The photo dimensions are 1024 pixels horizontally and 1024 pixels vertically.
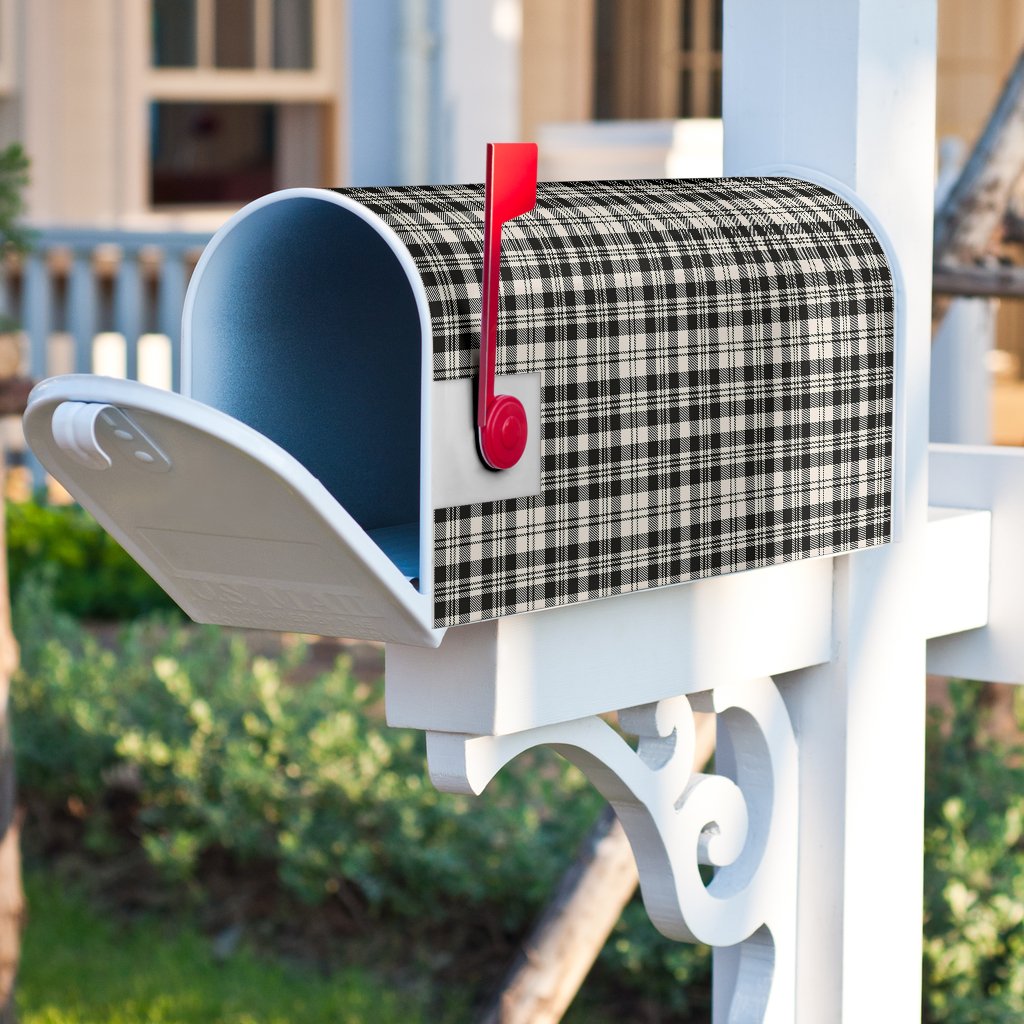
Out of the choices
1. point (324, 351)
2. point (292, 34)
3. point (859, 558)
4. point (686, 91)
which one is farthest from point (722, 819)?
point (686, 91)

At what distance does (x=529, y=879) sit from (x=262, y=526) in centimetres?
257

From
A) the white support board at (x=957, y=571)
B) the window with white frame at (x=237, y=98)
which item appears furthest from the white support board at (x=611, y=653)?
the window with white frame at (x=237, y=98)

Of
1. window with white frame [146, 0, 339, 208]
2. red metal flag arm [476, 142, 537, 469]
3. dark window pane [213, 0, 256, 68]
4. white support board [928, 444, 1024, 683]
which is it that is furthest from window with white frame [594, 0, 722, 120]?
red metal flag arm [476, 142, 537, 469]

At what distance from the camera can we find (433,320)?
3.18 feet

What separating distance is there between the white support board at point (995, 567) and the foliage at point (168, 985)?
6.60 feet

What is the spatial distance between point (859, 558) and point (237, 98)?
767 centimetres

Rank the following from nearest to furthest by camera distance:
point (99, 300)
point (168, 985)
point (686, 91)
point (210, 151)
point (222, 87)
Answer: point (168, 985), point (99, 300), point (222, 87), point (210, 151), point (686, 91)

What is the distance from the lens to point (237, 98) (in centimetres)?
857

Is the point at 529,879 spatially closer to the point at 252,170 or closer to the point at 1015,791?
the point at 1015,791

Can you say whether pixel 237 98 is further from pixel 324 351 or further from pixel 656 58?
pixel 324 351

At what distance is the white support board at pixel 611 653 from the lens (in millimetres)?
1093

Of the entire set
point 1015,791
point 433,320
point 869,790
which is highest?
point 433,320

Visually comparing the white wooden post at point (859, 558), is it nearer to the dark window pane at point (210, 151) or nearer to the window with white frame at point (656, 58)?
the dark window pane at point (210, 151)

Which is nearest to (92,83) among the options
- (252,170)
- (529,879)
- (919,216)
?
(252,170)
